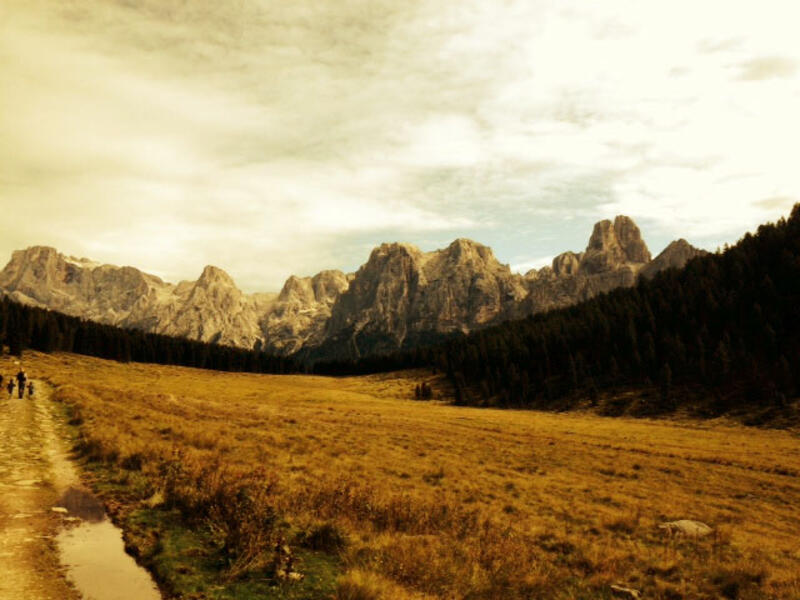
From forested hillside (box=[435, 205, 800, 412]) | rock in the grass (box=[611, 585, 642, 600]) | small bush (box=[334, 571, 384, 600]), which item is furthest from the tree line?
rock in the grass (box=[611, 585, 642, 600])

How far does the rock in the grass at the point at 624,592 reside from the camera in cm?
1072

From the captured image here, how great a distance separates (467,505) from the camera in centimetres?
1861

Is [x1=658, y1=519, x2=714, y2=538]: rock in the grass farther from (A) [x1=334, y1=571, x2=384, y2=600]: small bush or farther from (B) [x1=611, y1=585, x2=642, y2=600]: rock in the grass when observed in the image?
(A) [x1=334, y1=571, x2=384, y2=600]: small bush

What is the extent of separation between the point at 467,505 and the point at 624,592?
8.35 metres

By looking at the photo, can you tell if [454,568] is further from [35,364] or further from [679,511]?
[35,364]

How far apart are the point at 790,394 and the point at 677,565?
260 ft

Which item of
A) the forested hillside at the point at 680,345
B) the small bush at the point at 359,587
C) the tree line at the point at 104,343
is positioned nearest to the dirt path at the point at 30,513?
the small bush at the point at 359,587

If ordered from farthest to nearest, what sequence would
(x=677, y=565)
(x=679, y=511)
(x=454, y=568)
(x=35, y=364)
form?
(x=35, y=364) → (x=679, y=511) → (x=677, y=565) → (x=454, y=568)

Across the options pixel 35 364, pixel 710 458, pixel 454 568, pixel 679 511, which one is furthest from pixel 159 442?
pixel 35 364

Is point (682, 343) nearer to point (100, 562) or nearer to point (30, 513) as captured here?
point (100, 562)

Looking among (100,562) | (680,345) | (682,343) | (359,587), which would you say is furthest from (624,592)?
(682,343)

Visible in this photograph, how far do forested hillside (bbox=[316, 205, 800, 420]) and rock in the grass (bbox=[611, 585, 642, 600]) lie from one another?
7739 centimetres

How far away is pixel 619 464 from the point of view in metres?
31.7

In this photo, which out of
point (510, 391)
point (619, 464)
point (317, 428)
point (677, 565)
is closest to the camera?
point (677, 565)
